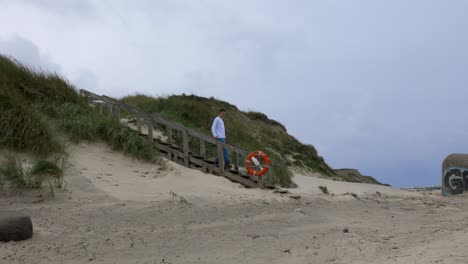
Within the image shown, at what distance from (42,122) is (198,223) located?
13.9ft

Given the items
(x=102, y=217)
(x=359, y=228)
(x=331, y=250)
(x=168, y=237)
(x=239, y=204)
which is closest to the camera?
(x=331, y=250)

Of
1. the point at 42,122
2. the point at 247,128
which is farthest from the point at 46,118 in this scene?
the point at 247,128

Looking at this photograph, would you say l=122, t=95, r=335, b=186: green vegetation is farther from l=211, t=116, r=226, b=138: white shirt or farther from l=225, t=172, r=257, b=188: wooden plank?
l=211, t=116, r=226, b=138: white shirt

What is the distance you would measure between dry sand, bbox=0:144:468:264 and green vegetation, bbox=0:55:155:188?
1.13 feet

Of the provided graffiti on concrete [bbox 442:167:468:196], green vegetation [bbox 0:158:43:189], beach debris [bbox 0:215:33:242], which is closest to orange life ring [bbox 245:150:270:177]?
green vegetation [bbox 0:158:43:189]

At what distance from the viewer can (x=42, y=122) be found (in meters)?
9.64

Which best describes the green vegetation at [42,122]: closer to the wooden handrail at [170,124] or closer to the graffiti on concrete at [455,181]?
the wooden handrail at [170,124]

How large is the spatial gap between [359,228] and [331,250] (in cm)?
191

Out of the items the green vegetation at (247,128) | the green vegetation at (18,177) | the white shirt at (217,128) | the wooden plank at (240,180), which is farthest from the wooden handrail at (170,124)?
the green vegetation at (18,177)

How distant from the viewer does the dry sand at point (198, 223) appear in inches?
236

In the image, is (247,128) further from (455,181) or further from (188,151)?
(188,151)

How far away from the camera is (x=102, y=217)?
7.44m

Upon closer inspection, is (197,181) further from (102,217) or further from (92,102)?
(92,102)

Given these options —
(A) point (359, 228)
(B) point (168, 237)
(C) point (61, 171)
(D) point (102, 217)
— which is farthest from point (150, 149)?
(A) point (359, 228)
